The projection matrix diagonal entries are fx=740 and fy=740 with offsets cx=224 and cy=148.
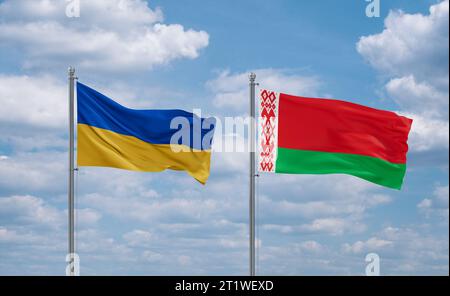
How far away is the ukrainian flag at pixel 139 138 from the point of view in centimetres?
2473

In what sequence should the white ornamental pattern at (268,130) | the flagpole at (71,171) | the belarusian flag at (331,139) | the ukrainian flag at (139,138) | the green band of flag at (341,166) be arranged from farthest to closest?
the green band of flag at (341,166)
the belarusian flag at (331,139)
the white ornamental pattern at (268,130)
the ukrainian flag at (139,138)
the flagpole at (71,171)

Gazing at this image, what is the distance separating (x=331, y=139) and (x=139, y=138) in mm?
6907

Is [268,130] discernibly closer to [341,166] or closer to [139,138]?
[341,166]

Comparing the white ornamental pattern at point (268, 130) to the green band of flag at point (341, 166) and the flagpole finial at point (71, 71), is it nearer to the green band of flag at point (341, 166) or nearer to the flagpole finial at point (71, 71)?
the green band of flag at point (341, 166)

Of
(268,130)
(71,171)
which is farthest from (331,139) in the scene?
(71,171)

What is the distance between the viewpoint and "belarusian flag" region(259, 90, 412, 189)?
84.1 feet

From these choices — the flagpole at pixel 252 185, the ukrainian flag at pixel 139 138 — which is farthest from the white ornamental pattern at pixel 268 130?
the ukrainian flag at pixel 139 138

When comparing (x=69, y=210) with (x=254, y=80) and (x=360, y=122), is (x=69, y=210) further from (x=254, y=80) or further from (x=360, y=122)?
(x=360, y=122)

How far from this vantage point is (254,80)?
1003 inches

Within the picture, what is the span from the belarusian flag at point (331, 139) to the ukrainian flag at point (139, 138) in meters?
2.22

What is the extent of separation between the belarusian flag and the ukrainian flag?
2219 millimetres
